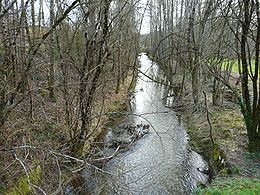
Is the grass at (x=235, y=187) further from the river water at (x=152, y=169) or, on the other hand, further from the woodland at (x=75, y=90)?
the river water at (x=152, y=169)

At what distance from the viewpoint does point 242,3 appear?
877cm

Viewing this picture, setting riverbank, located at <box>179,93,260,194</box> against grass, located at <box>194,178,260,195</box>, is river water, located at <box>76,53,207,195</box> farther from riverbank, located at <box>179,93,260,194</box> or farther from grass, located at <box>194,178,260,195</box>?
grass, located at <box>194,178,260,195</box>

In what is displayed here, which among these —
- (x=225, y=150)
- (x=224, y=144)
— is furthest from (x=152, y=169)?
(x=224, y=144)

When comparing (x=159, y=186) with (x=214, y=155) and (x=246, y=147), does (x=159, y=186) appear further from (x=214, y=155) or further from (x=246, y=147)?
(x=246, y=147)

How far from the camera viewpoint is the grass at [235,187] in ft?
19.9

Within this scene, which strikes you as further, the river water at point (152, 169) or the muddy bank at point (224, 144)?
the river water at point (152, 169)

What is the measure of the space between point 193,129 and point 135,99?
289 inches

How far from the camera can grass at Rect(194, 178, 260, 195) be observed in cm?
607

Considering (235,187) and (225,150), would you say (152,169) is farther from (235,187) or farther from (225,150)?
(235,187)

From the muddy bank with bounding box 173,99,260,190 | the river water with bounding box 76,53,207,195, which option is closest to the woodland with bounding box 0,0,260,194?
the muddy bank with bounding box 173,99,260,190

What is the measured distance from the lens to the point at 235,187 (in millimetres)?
6496

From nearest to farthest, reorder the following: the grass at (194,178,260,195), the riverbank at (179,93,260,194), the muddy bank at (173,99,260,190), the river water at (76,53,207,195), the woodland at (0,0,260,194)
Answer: the woodland at (0,0,260,194)
the grass at (194,178,260,195)
the riverbank at (179,93,260,194)
the muddy bank at (173,99,260,190)
the river water at (76,53,207,195)

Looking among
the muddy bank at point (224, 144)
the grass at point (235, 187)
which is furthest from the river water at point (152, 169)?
the grass at point (235, 187)

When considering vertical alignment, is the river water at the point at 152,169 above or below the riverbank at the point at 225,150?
below
